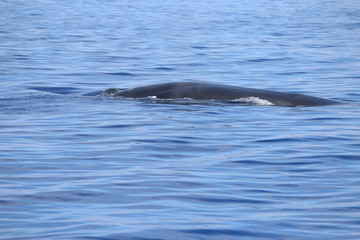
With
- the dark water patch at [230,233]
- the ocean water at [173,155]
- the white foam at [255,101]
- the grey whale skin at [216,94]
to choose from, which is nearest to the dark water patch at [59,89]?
the ocean water at [173,155]

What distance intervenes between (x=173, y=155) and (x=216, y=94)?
14.8 feet

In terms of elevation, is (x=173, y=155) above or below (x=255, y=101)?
below

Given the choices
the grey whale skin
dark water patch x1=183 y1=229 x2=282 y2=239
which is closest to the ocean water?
dark water patch x1=183 y1=229 x2=282 y2=239

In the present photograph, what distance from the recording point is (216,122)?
12797mm

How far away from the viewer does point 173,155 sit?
1034cm

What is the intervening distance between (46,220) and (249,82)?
40.3ft

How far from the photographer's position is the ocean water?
24.1 ft

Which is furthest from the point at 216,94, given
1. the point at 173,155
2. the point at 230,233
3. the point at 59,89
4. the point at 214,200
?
the point at 230,233

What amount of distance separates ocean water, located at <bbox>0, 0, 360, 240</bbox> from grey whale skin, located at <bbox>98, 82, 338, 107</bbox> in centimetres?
28

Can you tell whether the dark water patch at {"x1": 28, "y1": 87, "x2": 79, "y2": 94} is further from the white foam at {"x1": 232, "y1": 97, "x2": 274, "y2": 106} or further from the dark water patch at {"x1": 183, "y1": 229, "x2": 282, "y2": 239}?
the dark water patch at {"x1": 183, "y1": 229, "x2": 282, "y2": 239}

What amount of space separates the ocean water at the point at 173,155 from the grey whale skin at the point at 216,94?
276mm

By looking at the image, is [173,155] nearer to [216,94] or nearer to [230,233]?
[230,233]

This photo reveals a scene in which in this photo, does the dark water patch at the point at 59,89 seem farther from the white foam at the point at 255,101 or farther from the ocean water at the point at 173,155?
the white foam at the point at 255,101

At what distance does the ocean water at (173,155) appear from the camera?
7336 millimetres
